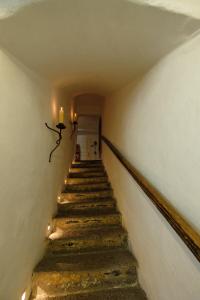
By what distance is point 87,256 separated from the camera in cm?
176

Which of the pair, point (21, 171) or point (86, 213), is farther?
point (86, 213)

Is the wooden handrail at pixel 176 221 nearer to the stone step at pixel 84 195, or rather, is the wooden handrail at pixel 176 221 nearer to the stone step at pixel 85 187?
the stone step at pixel 84 195

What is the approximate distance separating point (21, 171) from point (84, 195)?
151 centimetres

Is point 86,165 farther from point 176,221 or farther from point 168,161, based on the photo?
point 176,221

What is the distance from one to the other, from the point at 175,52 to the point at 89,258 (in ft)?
5.38

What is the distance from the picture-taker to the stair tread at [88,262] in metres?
1.60

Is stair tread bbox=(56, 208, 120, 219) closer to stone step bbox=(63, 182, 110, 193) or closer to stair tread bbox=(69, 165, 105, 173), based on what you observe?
stone step bbox=(63, 182, 110, 193)

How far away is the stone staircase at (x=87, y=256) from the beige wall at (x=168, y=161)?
0.18m

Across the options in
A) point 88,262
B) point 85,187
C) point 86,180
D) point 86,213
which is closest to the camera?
point 88,262

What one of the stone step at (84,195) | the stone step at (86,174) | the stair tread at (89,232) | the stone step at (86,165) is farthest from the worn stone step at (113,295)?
the stone step at (86,165)

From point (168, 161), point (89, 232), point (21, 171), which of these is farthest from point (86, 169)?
point (168, 161)

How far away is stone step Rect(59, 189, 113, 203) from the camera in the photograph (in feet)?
8.14

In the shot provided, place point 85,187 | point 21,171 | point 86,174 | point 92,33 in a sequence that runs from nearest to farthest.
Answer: point 92,33 → point 21,171 → point 85,187 → point 86,174

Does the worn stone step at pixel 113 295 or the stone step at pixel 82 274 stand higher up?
the stone step at pixel 82 274
